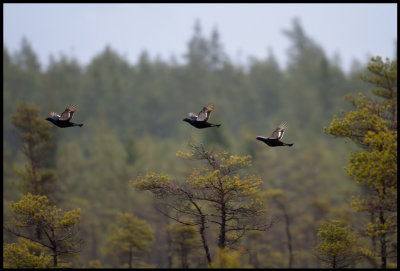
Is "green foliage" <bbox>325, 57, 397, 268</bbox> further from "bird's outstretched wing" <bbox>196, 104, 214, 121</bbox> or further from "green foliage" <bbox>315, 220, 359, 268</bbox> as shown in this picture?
"bird's outstretched wing" <bbox>196, 104, 214, 121</bbox>

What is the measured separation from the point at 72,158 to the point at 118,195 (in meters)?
10.2

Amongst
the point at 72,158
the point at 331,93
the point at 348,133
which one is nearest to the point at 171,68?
the point at 331,93

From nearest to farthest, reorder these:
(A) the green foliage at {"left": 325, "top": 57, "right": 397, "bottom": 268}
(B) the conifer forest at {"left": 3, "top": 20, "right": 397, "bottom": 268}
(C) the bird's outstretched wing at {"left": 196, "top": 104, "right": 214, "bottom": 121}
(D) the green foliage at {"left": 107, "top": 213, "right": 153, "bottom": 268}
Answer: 1. (A) the green foliage at {"left": 325, "top": 57, "right": 397, "bottom": 268}
2. (C) the bird's outstretched wing at {"left": 196, "top": 104, "right": 214, "bottom": 121}
3. (B) the conifer forest at {"left": 3, "top": 20, "right": 397, "bottom": 268}
4. (D) the green foliage at {"left": 107, "top": 213, "right": 153, "bottom": 268}

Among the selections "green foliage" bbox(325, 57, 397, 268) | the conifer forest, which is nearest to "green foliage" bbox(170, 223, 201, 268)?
the conifer forest

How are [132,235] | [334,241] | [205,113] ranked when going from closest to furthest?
[205,113] → [334,241] → [132,235]

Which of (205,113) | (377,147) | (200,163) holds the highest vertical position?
(200,163)

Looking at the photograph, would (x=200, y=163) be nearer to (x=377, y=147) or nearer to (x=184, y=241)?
(x=184, y=241)

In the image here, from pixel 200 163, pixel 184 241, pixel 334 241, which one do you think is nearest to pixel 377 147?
pixel 334 241

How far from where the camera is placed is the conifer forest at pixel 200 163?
15.2m

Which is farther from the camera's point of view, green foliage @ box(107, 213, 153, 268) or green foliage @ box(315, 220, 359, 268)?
green foliage @ box(107, 213, 153, 268)

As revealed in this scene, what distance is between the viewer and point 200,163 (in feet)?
120

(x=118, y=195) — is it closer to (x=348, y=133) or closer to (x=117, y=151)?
(x=117, y=151)

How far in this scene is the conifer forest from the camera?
15.2 meters

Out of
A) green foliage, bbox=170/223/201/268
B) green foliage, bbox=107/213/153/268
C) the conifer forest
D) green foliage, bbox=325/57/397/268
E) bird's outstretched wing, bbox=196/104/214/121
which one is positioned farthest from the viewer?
green foliage, bbox=107/213/153/268
